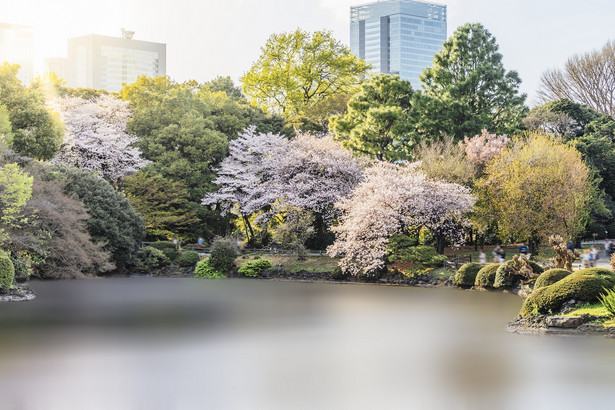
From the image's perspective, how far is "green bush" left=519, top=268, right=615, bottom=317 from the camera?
19.3 m

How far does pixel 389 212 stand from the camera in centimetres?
3578

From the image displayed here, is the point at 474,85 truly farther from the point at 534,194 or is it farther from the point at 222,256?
the point at 222,256

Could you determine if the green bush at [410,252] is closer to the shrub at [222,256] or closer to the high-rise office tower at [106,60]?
the shrub at [222,256]

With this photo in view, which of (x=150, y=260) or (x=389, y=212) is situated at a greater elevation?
(x=389, y=212)

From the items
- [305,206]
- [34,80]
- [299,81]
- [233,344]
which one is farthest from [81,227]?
[299,81]

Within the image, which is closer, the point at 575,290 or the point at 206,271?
the point at 575,290

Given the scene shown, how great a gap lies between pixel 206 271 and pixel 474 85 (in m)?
20.5

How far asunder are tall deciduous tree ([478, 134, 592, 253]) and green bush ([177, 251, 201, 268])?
1653cm

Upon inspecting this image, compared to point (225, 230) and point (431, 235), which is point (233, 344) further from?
point (225, 230)

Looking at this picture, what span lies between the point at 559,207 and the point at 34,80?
2948 cm

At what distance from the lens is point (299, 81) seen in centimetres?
6144

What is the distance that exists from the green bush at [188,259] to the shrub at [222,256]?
186 centimetres

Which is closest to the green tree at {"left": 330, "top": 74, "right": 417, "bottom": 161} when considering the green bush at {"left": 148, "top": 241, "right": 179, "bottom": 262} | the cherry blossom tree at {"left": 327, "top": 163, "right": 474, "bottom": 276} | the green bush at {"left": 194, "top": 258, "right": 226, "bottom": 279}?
the cherry blossom tree at {"left": 327, "top": 163, "right": 474, "bottom": 276}

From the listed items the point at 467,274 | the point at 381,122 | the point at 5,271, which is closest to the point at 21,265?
the point at 5,271
